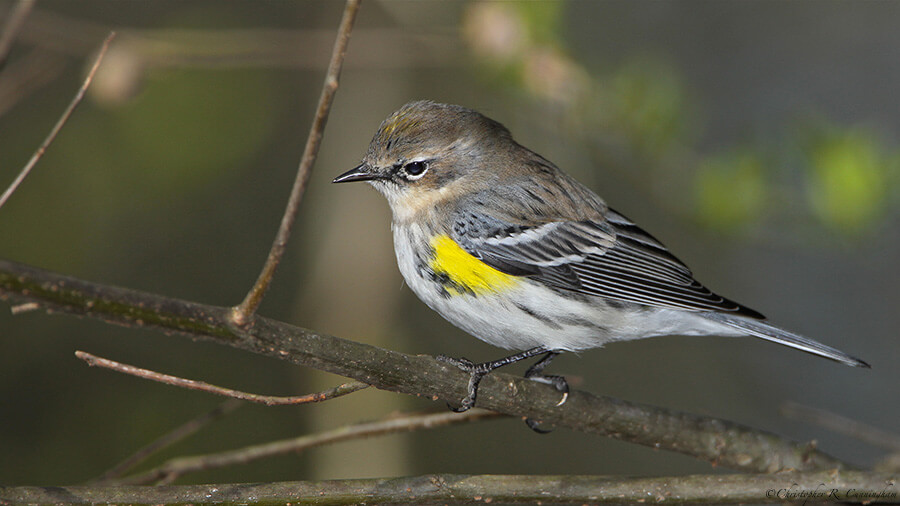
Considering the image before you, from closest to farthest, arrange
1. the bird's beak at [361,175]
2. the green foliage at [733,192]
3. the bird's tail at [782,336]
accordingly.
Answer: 1. the bird's tail at [782,336]
2. the bird's beak at [361,175]
3. the green foliage at [733,192]

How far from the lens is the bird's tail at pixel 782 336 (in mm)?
3348

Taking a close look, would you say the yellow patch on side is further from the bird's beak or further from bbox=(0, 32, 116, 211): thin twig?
bbox=(0, 32, 116, 211): thin twig

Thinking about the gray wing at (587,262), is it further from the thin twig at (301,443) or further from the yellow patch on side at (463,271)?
the thin twig at (301,443)

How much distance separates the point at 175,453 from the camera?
16.9 feet

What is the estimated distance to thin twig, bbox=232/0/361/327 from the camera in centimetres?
191

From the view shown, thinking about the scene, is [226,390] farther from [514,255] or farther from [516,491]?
A: [514,255]

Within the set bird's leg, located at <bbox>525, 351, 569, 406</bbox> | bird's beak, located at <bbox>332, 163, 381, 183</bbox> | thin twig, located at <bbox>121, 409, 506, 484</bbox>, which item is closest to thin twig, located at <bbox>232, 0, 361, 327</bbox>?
thin twig, located at <bbox>121, 409, 506, 484</bbox>

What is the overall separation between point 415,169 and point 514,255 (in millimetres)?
598

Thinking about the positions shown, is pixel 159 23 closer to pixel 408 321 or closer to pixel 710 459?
pixel 408 321

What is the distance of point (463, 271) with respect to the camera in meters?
3.39

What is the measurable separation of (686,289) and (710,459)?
785mm

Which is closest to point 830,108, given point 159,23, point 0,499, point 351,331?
point 351,331

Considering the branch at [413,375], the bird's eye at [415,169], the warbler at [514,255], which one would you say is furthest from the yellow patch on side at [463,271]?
the branch at [413,375]

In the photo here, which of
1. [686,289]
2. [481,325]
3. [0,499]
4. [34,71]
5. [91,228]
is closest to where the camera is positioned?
[0,499]
